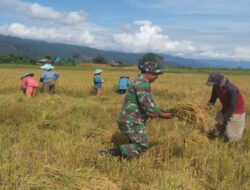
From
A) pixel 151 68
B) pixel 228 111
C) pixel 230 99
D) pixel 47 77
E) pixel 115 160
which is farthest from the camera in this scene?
pixel 47 77

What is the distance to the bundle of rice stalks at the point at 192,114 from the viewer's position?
11.2 ft

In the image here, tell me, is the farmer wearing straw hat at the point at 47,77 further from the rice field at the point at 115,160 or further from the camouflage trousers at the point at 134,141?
the camouflage trousers at the point at 134,141

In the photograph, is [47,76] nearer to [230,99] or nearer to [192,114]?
[192,114]

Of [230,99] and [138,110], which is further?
[230,99]

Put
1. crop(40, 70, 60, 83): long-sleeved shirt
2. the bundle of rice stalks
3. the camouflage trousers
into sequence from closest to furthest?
1. the camouflage trousers
2. the bundle of rice stalks
3. crop(40, 70, 60, 83): long-sleeved shirt

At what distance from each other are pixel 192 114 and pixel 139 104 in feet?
3.08

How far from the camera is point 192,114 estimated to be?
3.44m

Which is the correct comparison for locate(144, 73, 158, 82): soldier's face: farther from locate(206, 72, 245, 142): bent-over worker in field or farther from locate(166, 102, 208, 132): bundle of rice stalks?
locate(206, 72, 245, 142): bent-over worker in field

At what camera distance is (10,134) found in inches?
158

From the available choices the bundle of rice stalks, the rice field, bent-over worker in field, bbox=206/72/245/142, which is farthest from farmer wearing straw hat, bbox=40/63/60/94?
bent-over worker in field, bbox=206/72/245/142

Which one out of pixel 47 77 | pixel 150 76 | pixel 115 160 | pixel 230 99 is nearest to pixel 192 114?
pixel 230 99

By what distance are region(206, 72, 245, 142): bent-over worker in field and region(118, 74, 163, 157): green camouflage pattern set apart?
1300 millimetres

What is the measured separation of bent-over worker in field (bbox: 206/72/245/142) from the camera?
3.69m

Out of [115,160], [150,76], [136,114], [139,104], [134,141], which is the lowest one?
[115,160]
